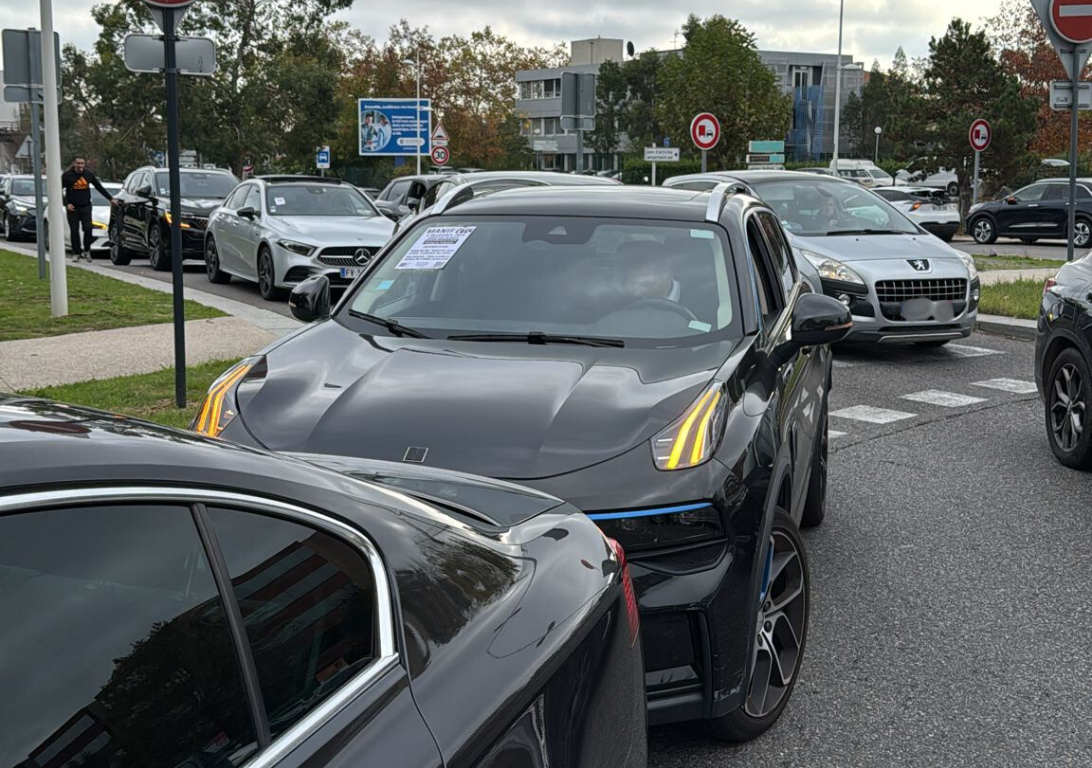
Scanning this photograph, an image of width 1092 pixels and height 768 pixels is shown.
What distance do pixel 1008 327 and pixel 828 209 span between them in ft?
7.85

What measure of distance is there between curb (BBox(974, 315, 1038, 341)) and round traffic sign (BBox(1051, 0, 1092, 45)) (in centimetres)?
300

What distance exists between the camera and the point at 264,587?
1730 mm

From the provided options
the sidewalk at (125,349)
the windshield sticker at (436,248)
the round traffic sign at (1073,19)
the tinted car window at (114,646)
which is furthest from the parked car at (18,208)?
the tinted car window at (114,646)

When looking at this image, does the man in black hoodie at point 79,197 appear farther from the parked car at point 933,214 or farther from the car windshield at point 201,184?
the parked car at point 933,214

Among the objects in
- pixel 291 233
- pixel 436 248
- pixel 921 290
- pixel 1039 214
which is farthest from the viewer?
pixel 1039 214

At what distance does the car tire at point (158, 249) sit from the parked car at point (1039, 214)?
20.5 m

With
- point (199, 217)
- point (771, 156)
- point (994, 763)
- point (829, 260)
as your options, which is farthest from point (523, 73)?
point (994, 763)

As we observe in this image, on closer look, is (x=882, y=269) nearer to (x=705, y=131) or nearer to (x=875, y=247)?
(x=875, y=247)

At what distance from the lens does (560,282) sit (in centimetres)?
505

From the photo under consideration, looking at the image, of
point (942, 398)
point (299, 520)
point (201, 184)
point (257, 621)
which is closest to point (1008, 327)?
point (942, 398)

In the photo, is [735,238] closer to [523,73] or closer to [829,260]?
[829,260]

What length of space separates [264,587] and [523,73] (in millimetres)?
138184

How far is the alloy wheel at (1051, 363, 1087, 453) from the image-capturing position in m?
7.25

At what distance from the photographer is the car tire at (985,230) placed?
3216 centimetres
